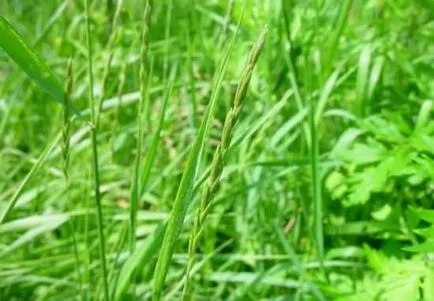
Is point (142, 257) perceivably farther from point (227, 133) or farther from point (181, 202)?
point (227, 133)

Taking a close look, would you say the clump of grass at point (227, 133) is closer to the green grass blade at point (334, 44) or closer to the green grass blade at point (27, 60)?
the green grass blade at point (27, 60)

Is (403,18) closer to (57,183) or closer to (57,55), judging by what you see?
(57,183)

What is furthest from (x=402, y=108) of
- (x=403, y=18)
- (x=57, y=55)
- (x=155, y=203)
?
(x=57, y=55)

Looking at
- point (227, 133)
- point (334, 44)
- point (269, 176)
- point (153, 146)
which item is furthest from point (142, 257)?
point (334, 44)

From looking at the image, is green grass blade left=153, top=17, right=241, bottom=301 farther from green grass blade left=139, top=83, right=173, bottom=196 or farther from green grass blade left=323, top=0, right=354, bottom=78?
green grass blade left=323, top=0, right=354, bottom=78

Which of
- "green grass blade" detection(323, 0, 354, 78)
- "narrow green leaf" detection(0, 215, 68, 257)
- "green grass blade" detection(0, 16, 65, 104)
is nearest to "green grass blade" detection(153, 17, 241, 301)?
"green grass blade" detection(0, 16, 65, 104)

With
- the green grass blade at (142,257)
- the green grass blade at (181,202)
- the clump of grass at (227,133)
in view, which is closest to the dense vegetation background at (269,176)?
the green grass blade at (142,257)
